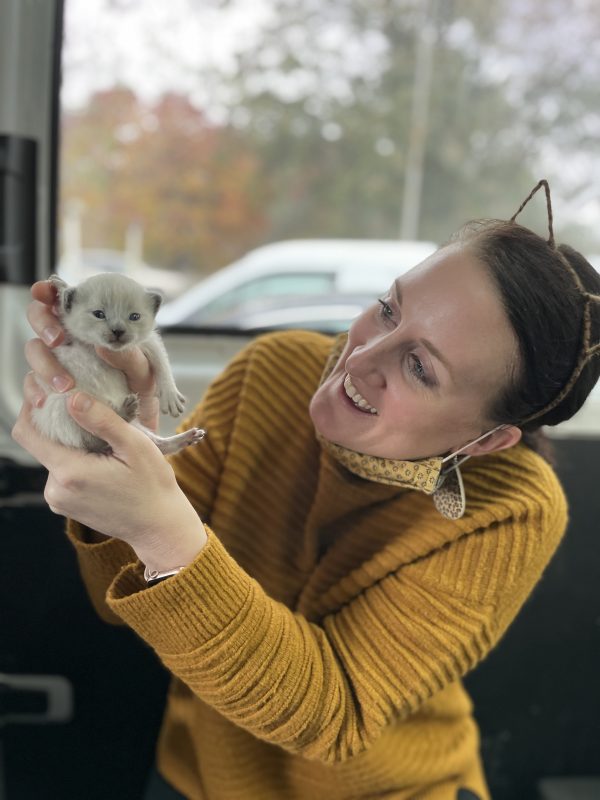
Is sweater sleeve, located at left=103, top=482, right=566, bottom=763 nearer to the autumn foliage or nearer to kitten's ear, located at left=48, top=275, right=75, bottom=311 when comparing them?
kitten's ear, located at left=48, top=275, right=75, bottom=311

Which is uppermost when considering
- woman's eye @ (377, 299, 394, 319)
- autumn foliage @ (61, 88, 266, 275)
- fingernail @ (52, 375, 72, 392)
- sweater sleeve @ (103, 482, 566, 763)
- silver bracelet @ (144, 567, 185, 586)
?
autumn foliage @ (61, 88, 266, 275)

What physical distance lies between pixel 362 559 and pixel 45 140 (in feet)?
3.42

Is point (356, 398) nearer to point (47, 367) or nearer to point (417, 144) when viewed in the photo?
point (47, 367)

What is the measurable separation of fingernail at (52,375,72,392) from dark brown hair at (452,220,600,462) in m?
0.57

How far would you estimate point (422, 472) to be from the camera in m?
1.02

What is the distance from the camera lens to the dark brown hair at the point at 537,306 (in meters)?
0.93

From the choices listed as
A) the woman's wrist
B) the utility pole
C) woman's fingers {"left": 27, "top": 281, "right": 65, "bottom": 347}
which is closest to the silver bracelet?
the woman's wrist

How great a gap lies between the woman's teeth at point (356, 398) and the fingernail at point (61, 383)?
440 millimetres

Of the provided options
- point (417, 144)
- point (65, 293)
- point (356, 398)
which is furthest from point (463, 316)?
point (417, 144)

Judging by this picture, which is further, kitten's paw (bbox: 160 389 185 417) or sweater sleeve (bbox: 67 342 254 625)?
sweater sleeve (bbox: 67 342 254 625)

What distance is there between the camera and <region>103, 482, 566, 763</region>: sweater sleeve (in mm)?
871

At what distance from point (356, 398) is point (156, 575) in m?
0.38

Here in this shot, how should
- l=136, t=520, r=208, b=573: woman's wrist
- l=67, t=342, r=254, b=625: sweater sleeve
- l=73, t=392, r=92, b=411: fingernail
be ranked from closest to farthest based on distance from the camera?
1. l=73, t=392, r=92, b=411: fingernail
2. l=136, t=520, r=208, b=573: woman's wrist
3. l=67, t=342, r=254, b=625: sweater sleeve

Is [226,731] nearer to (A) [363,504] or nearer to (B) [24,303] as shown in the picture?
(A) [363,504]
